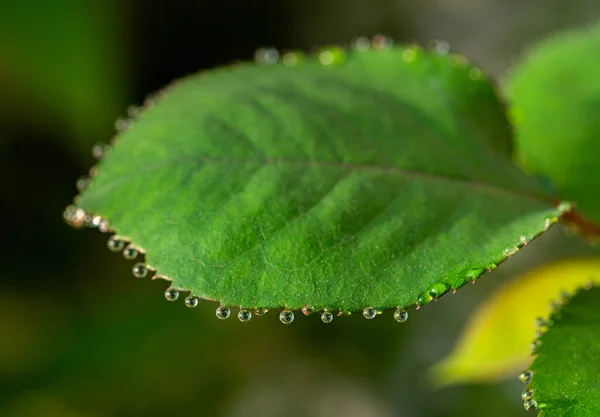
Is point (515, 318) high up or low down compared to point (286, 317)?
up

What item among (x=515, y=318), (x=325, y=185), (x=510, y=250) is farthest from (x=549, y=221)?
(x=515, y=318)

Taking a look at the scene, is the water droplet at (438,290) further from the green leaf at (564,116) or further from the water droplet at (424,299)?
the green leaf at (564,116)

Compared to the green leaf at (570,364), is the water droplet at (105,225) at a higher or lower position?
higher

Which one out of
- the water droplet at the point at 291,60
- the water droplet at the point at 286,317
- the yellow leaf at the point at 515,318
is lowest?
the water droplet at the point at 286,317

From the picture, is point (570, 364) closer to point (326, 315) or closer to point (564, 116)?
point (326, 315)

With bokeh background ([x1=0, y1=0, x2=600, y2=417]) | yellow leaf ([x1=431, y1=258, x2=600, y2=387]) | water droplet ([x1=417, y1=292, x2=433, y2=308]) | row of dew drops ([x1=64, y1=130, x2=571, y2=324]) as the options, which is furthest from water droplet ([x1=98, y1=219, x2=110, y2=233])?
bokeh background ([x1=0, y1=0, x2=600, y2=417])

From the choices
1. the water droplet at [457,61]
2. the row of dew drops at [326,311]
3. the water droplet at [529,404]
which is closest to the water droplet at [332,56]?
the water droplet at [457,61]

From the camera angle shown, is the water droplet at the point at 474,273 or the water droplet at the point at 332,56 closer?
the water droplet at the point at 474,273

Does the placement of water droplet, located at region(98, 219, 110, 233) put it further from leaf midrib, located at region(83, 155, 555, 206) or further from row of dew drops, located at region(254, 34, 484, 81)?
row of dew drops, located at region(254, 34, 484, 81)
